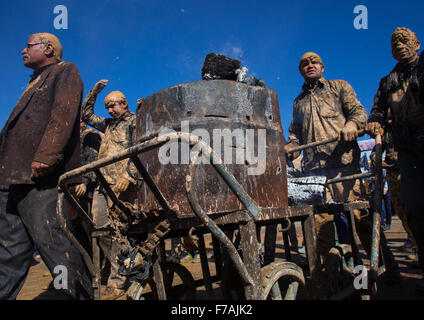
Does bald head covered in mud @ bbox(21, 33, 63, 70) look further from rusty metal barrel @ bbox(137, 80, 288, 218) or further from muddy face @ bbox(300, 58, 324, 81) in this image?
muddy face @ bbox(300, 58, 324, 81)

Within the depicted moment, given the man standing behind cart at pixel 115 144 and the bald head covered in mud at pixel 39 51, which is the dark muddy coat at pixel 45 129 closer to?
the bald head covered in mud at pixel 39 51

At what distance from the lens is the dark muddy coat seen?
7.89 feet

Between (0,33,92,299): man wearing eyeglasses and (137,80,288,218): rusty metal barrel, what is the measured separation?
0.79 metres

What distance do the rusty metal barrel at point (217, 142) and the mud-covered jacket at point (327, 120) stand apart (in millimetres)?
1895

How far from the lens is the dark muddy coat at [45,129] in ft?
7.89

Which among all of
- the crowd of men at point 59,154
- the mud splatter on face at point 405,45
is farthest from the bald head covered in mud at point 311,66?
the mud splatter on face at point 405,45

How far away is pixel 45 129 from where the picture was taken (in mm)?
2564

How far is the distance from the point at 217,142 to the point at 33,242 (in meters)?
1.88

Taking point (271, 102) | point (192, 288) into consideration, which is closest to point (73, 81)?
point (271, 102)

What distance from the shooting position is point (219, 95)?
6.72ft

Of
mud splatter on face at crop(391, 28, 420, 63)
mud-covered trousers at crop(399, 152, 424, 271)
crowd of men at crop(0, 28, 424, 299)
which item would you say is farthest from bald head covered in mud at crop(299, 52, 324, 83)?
mud-covered trousers at crop(399, 152, 424, 271)

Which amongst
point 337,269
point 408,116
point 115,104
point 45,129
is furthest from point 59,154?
point 408,116

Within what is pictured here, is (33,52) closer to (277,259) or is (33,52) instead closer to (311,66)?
(311,66)

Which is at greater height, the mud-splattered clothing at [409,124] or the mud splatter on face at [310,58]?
the mud splatter on face at [310,58]
